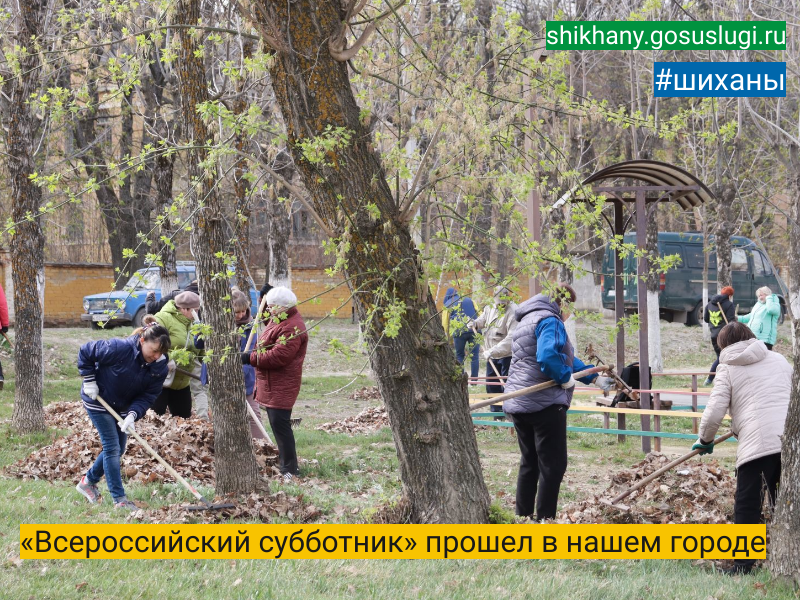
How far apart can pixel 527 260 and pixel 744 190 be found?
73.7ft

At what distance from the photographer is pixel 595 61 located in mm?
18047

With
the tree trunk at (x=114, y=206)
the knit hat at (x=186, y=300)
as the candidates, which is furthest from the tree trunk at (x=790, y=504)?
the tree trunk at (x=114, y=206)

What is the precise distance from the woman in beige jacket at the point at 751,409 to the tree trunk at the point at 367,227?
5.14 ft

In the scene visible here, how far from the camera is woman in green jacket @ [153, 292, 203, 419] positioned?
844 centimetres

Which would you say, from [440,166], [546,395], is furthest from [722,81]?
[440,166]

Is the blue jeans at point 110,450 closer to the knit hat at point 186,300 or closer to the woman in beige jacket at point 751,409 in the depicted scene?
the knit hat at point 186,300

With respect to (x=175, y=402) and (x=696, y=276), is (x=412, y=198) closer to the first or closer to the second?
(x=175, y=402)

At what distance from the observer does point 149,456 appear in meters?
8.07

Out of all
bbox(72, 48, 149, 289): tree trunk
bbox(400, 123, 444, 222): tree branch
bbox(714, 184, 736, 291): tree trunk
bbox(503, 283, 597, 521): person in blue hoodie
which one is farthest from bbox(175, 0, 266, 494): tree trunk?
bbox(714, 184, 736, 291): tree trunk

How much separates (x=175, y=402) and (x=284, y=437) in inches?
67.1

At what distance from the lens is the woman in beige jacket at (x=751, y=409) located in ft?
16.5

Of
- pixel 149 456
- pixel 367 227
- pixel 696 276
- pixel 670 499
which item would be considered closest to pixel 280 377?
pixel 149 456

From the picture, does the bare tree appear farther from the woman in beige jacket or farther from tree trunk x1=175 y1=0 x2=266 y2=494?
the woman in beige jacket

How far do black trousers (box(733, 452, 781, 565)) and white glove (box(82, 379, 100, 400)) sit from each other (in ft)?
14.7
